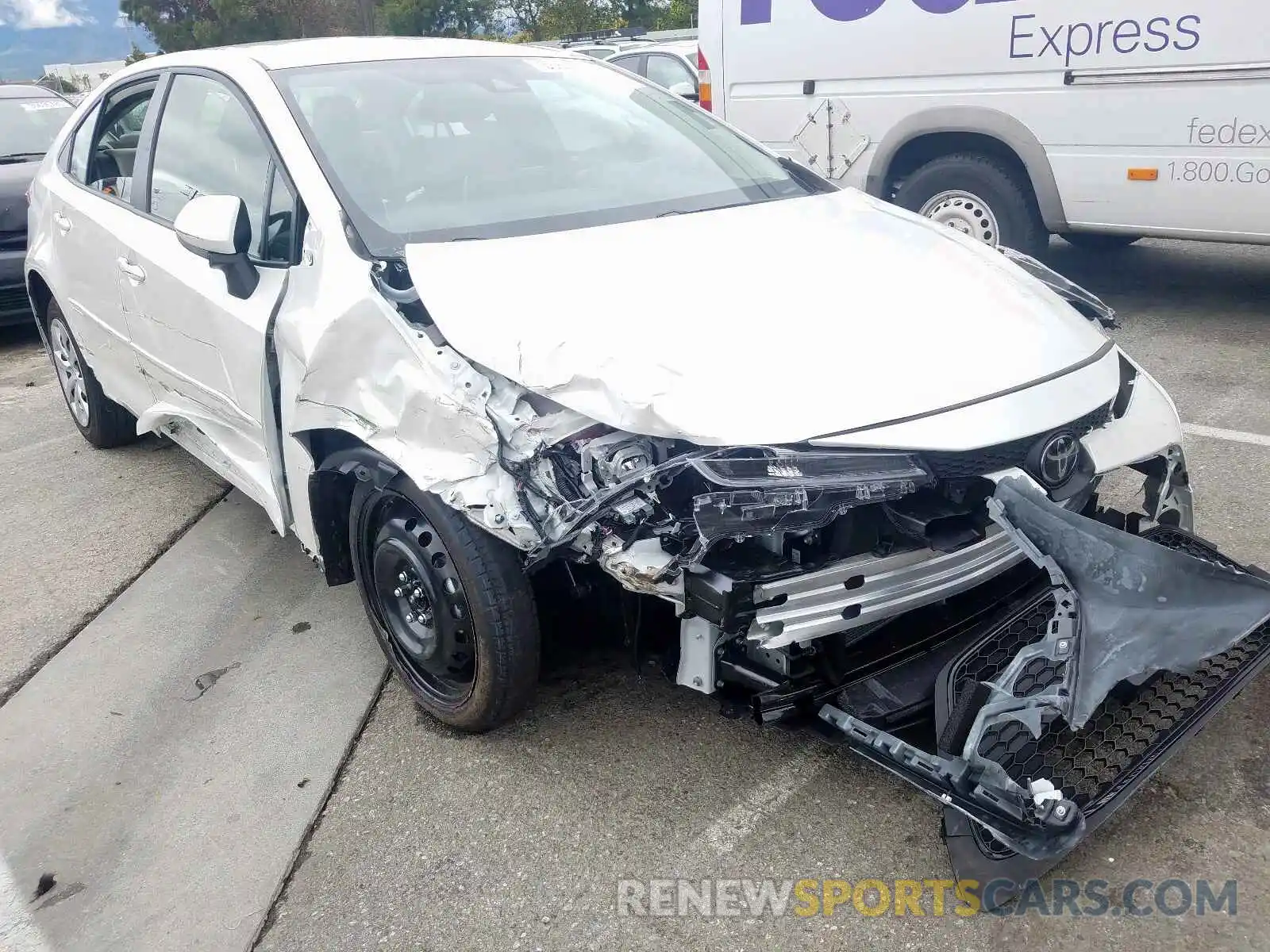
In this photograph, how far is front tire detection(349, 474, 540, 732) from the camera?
2.59 metres

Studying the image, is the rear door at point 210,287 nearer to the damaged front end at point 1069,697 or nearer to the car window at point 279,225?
the car window at point 279,225

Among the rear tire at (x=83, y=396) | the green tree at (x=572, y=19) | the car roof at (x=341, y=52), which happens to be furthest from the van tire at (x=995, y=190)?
the green tree at (x=572, y=19)

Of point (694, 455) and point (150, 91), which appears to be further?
point (150, 91)

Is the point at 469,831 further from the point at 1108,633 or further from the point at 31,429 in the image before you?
the point at 31,429

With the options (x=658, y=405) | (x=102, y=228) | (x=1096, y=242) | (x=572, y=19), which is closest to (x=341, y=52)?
(x=102, y=228)

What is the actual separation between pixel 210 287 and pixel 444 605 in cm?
136

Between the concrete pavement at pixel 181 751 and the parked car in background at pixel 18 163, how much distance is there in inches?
160

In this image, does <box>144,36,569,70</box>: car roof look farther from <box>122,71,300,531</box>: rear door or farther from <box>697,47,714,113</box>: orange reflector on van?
<box>697,47,714,113</box>: orange reflector on van

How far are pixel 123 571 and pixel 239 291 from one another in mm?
1625

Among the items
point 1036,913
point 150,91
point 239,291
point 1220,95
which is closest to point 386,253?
point 239,291

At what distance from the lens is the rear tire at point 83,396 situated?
507cm

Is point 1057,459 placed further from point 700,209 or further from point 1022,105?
point 1022,105

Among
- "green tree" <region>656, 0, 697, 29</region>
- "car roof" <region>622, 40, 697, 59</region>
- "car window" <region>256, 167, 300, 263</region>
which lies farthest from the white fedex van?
"green tree" <region>656, 0, 697, 29</region>

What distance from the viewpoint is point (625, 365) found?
2.38 meters
